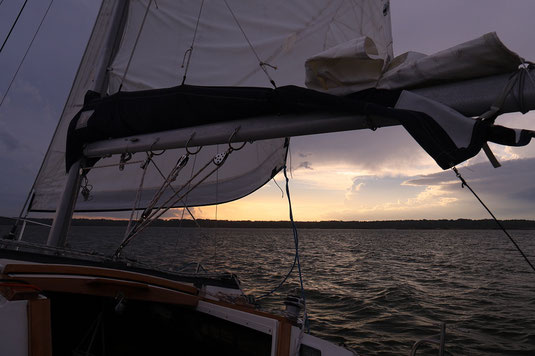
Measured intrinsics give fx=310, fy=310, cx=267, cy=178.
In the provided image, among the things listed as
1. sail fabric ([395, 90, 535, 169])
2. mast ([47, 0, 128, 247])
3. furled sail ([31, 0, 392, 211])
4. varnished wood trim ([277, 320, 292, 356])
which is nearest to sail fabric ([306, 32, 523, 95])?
sail fabric ([395, 90, 535, 169])

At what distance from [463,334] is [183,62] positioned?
7.66 m

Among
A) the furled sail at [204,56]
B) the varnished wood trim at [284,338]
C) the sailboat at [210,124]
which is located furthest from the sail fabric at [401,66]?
the varnished wood trim at [284,338]

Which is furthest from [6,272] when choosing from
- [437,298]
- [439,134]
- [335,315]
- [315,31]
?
[437,298]

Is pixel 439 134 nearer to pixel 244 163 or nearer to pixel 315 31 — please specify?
pixel 315 31

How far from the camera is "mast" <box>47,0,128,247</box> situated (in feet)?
12.8

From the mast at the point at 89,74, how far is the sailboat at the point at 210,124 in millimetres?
25

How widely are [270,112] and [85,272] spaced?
2.04 m

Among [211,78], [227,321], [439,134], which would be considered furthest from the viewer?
[211,78]

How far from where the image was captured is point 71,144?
385cm

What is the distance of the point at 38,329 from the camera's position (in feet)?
4.95

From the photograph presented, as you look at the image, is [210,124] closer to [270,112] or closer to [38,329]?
[270,112]

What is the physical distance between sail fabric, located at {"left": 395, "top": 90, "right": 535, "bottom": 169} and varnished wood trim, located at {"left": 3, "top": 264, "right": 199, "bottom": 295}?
2447 millimetres

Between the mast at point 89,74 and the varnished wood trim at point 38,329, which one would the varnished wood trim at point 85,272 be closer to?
the varnished wood trim at point 38,329

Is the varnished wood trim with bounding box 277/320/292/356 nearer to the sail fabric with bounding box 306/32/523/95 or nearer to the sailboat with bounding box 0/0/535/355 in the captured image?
the sailboat with bounding box 0/0/535/355
